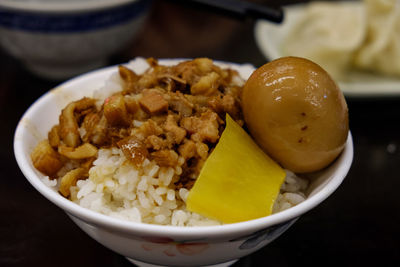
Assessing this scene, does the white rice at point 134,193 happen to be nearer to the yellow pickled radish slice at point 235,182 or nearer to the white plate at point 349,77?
the yellow pickled radish slice at point 235,182

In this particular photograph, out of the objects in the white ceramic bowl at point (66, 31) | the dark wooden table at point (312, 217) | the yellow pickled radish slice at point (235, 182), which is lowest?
the dark wooden table at point (312, 217)

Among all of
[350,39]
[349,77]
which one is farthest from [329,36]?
[349,77]

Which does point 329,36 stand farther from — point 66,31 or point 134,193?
point 134,193

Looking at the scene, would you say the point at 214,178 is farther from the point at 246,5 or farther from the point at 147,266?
the point at 246,5

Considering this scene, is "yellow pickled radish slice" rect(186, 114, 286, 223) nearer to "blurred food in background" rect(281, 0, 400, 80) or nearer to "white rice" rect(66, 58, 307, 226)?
"white rice" rect(66, 58, 307, 226)

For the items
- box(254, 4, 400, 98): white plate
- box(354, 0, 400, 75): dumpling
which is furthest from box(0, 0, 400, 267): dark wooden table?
box(354, 0, 400, 75): dumpling

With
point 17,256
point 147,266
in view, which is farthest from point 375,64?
point 17,256

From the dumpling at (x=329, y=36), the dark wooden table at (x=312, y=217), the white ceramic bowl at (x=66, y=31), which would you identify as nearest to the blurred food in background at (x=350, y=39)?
the dumpling at (x=329, y=36)
